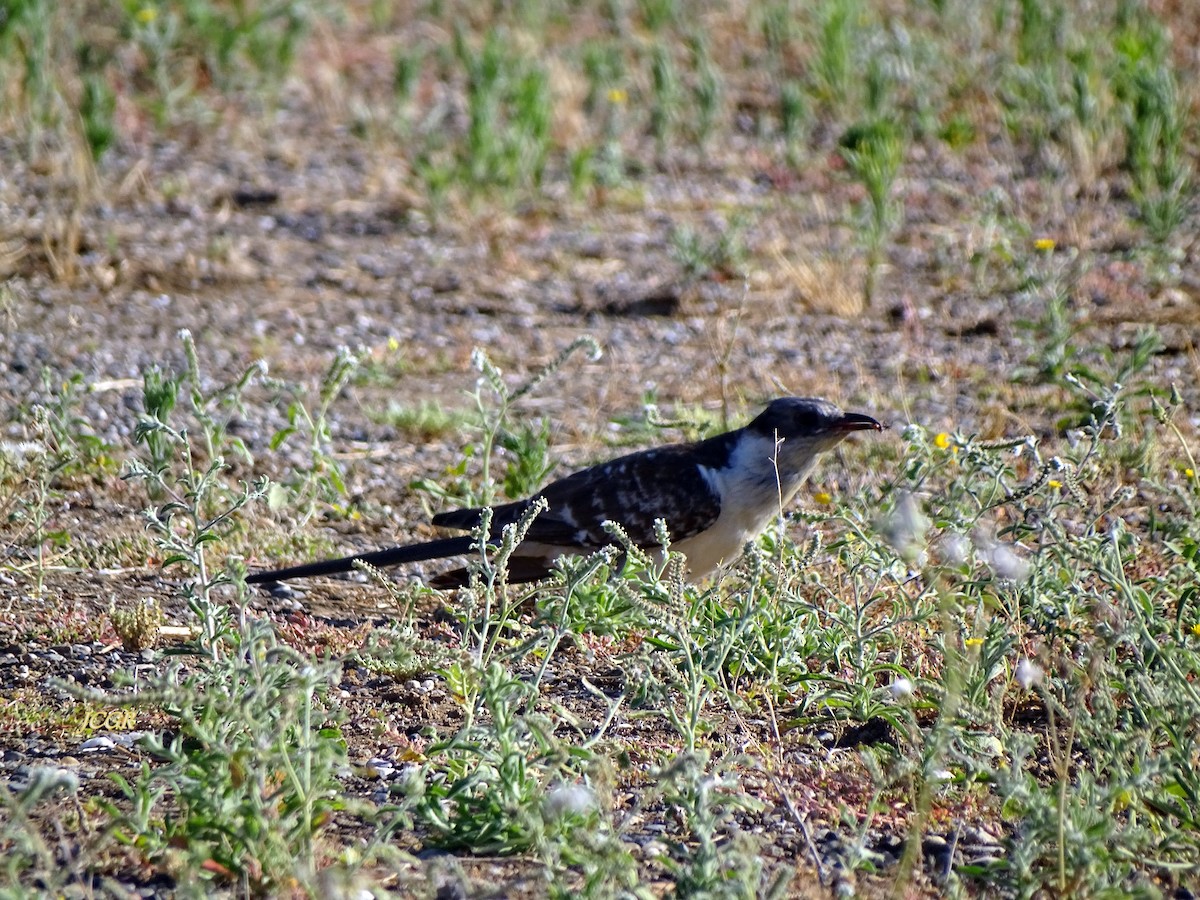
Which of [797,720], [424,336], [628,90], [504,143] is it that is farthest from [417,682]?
[628,90]

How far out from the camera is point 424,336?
8594 mm

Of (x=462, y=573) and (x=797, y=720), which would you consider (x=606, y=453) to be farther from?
(x=797, y=720)

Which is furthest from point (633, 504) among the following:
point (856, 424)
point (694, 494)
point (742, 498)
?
point (856, 424)

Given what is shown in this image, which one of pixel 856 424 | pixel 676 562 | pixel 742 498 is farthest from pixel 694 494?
pixel 856 424

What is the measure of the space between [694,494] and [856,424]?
0.66 m

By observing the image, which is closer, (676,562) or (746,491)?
(676,562)

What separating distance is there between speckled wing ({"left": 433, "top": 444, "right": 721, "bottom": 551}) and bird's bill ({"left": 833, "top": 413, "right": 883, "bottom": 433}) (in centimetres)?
54

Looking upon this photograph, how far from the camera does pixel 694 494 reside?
5840 mm

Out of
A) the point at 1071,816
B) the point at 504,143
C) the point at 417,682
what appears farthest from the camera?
the point at 504,143

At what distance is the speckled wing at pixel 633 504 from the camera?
229 inches

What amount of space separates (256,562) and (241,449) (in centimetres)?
45

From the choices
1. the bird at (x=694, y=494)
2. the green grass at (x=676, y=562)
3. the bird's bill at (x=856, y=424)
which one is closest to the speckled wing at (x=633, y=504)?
the bird at (x=694, y=494)

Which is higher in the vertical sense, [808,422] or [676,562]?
[808,422]

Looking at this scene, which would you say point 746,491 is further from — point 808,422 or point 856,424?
point 856,424
